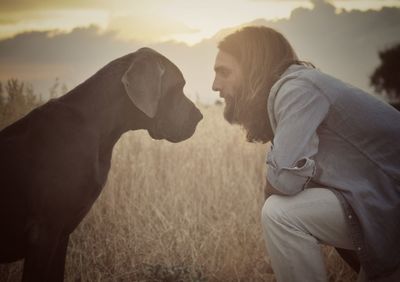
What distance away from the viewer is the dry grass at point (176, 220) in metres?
3.27

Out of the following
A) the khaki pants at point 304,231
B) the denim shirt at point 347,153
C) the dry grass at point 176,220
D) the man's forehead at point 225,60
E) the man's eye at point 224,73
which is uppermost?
the man's forehead at point 225,60

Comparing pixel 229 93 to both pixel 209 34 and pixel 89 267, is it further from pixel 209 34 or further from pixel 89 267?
pixel 89 267

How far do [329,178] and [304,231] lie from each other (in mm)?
305

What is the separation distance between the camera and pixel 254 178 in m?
4.74

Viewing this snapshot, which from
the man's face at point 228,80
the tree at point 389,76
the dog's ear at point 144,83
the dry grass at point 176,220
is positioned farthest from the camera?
the tree at point 389,76

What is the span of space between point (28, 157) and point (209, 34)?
2.17 meters

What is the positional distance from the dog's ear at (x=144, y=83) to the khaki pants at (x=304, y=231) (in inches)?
36.4

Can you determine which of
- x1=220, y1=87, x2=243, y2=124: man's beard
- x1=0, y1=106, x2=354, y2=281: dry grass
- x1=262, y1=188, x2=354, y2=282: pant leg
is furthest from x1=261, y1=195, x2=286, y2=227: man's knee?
x1=0, y1=106, x2=354, y2=281: dry grass

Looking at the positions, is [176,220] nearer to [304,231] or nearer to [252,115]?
[252,115]

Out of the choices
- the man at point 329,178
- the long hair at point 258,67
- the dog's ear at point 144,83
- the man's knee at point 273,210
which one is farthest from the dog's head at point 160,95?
the man's knee at point 273,210

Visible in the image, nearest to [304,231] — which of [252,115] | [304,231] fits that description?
[304,231]

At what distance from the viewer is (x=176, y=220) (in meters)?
3.93

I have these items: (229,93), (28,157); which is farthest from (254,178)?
(28,157)

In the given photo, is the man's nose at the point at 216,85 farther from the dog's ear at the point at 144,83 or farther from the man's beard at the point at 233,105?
the dog's ear at the point at 144,83
